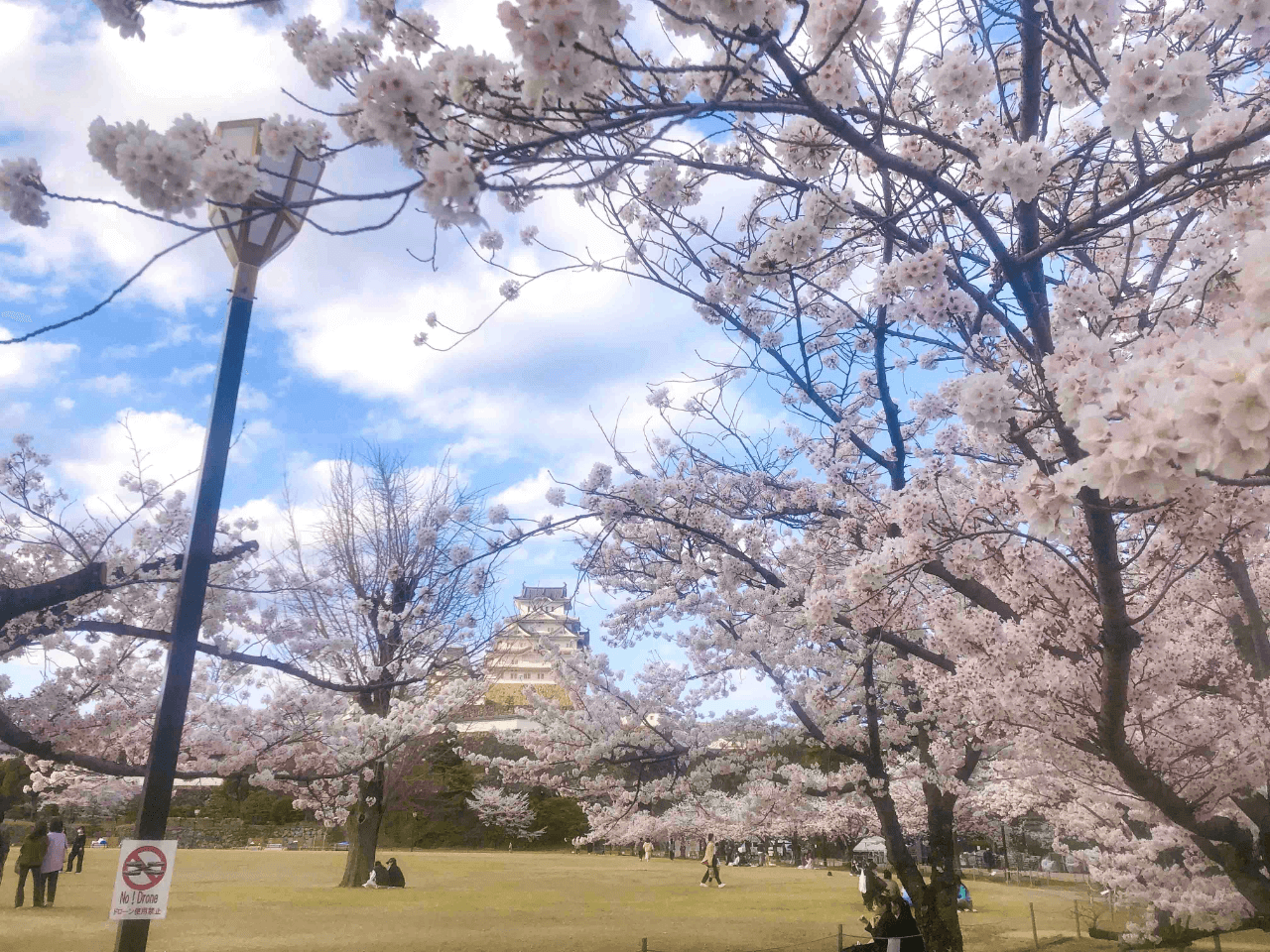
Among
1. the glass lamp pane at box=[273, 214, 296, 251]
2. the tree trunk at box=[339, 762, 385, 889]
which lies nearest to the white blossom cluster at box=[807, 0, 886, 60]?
the glass lamp pane at box=[273, 214, 296, 251]

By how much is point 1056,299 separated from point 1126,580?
4.18 metres

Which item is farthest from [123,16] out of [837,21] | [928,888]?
[928,888]

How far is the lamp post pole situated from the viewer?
3.48 m

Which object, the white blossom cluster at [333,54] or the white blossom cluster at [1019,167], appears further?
the white blossom cluster at [1019,167]

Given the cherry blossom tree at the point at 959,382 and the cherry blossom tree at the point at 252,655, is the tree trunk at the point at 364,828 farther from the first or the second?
the cherry blossom tree at the point at 959,382

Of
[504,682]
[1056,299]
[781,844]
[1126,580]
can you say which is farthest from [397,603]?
[781,844]

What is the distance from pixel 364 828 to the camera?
640 inches

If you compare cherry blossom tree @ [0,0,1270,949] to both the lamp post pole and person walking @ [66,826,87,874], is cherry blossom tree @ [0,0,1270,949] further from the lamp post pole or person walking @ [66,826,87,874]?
person walking @ [66,826,87,874]

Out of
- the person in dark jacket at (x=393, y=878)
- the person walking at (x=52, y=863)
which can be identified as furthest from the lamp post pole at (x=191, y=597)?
the person in dark jacket at (x=393, y=878)

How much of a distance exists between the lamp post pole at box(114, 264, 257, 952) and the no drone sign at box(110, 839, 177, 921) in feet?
0.17

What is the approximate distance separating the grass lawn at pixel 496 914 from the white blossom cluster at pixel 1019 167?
8.19 m

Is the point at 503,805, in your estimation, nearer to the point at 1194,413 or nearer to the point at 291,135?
the point at 291,135

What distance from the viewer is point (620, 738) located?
9.78 metres

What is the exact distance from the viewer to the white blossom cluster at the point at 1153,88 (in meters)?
2.93
